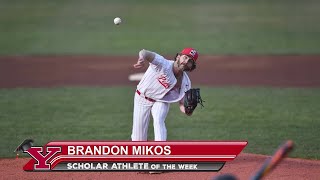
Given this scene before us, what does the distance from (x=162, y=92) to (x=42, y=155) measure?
6.57ft

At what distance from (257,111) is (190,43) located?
9857 mm

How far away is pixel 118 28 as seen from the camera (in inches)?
1120

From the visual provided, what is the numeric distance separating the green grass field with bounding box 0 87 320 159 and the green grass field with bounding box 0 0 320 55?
621 cm

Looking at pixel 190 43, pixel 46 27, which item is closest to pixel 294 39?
pixel 190 43

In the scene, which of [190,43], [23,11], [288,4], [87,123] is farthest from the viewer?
[288,4]

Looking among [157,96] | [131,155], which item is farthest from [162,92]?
[131,155]

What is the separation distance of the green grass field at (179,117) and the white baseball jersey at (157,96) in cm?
233

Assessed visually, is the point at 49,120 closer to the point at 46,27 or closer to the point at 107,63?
the point at 107,63

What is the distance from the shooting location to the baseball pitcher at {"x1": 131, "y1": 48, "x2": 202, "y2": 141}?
9.84 metres

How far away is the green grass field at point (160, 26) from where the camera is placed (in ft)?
78.0

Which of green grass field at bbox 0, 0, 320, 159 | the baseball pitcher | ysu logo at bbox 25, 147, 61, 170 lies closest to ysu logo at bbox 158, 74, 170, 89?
the baseball pitcher

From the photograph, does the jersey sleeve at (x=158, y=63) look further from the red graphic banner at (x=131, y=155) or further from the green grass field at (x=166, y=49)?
the green grass field at (x=166, y=49)

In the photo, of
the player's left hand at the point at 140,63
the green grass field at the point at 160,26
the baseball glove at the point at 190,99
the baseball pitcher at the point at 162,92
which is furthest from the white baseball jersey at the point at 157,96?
the green grass field at the point at 160,26

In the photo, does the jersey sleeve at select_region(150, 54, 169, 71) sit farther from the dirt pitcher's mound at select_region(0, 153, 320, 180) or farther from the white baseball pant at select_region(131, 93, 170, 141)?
the dirt pitcher's mound at select_region(0, 153, 320, 180)
